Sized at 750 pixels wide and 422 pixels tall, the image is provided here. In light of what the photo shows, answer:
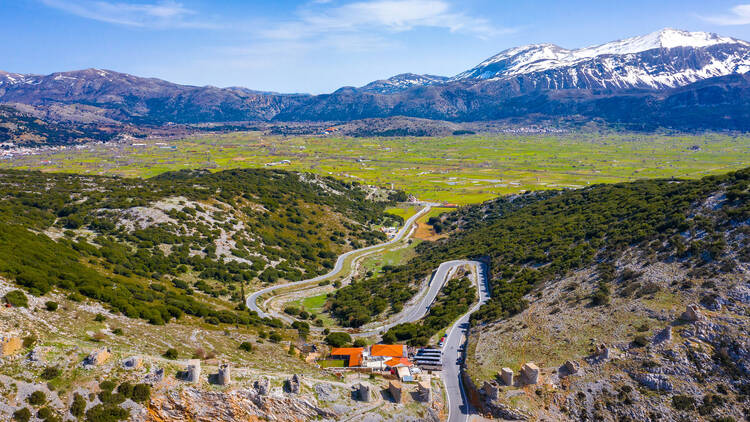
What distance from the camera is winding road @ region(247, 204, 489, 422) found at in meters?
35.1

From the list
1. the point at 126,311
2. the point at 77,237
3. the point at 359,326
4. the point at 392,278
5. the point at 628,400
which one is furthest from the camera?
the point at 392,278

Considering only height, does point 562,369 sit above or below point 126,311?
below

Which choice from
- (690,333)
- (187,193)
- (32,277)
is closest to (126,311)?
(32,277)

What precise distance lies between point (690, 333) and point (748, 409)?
6.36 metres

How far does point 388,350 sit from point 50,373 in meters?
27.4

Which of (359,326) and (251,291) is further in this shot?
(251,291)

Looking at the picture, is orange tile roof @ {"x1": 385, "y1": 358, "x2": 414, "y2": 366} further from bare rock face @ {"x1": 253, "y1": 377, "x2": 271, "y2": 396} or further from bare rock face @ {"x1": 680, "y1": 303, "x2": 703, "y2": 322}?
bare rock face @ {"x1": 680, "y1": 303, "x2": 703, "y2": 322}

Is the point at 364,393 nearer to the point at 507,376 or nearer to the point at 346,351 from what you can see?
the point at 346,351

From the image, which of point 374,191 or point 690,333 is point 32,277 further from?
point 374,191

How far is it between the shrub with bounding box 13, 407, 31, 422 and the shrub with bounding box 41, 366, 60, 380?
2366 millimetres

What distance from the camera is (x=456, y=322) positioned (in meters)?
50.2

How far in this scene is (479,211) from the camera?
12600 cm

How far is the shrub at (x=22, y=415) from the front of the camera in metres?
23.8

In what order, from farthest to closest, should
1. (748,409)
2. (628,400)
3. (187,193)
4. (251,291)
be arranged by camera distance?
(187,193) < (251,291) < (628,400) < (748,409)
